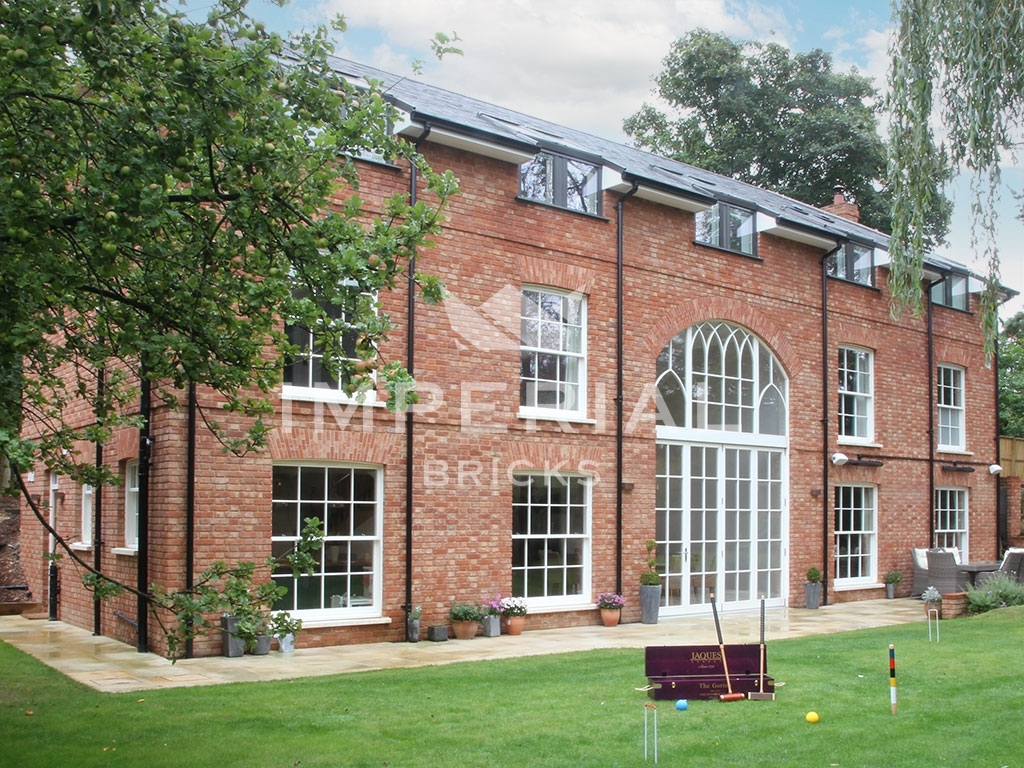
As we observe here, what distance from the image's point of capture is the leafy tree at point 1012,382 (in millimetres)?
32375

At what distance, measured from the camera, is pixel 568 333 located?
49.0 ft

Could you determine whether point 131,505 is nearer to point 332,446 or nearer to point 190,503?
point 190,503

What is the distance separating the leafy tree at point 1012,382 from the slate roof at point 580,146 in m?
11.5

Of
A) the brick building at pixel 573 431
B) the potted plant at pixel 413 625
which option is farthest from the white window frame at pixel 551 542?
the potted plant at pixel 413 625

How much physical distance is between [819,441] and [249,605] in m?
13.5

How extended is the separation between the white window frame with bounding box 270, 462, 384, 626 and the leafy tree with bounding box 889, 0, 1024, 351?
7199 mm

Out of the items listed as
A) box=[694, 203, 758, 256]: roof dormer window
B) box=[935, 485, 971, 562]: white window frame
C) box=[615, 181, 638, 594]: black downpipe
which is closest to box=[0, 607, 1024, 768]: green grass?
box=[615, 181, 638, 594]: black downpipe

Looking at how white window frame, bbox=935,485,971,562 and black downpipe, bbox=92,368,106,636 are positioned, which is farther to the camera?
white window frame, bbox=935,485,971,562

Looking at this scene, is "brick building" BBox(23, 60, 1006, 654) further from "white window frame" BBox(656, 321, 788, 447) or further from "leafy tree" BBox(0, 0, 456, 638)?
"leafy tree" BBox(0, 0, 456, 638)

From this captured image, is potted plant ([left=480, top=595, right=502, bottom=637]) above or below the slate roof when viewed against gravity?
below

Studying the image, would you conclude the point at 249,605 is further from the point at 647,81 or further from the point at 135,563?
the point at 647,81

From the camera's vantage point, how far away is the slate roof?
45.2ft

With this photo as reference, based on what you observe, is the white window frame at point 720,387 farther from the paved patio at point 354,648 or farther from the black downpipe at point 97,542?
the black downpipe at point 97,542

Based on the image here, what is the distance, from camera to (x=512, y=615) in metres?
13.7
